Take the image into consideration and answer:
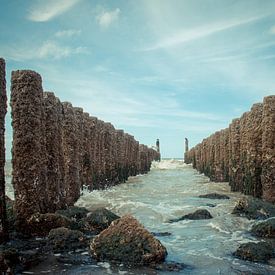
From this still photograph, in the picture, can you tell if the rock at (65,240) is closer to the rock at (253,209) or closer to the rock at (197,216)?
the rock at (197,216)

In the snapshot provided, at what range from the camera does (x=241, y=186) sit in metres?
13.7

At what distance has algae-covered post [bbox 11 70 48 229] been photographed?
23.6ft

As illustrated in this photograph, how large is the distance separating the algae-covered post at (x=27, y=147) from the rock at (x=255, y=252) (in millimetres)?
3585

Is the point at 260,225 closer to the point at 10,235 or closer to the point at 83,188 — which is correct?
the point at 10,235

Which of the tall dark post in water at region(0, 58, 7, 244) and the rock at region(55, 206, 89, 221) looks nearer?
the tall dark post in water at region(0, 58, 7, 244)

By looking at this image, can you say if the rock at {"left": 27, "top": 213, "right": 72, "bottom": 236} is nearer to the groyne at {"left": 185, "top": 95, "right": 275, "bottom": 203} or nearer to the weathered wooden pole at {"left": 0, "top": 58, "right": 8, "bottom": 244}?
the weathered wooden pole at {"left": 0, "top": 58, "right": 8, "bottom": 244}

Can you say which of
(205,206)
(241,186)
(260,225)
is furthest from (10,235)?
(241,186)

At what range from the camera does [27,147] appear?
7293 mm

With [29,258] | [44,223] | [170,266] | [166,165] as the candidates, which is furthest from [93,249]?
[166,165]

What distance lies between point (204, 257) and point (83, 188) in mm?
8640

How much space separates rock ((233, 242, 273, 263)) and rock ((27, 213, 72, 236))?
9.63 feet

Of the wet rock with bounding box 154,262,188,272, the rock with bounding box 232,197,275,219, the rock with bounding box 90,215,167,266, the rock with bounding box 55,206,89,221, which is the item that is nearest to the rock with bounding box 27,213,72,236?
the rock with bounding box 55,206,89,221

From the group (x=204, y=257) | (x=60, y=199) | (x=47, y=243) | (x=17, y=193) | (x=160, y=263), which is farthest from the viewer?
(x=60, y=199)

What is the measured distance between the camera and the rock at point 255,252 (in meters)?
5.26
